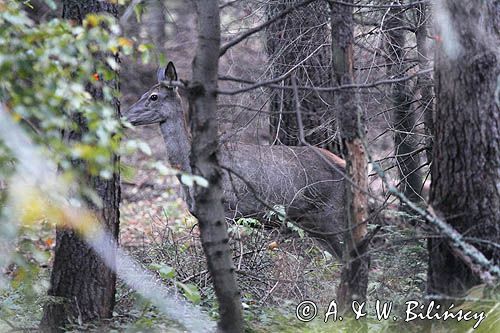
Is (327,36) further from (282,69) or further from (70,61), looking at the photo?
(70,61)

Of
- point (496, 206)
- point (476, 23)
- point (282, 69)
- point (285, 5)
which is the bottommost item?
point (496, 206)

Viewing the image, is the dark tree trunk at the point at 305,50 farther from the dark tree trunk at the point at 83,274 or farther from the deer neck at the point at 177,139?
the dark tree trunk at the point at 83,274

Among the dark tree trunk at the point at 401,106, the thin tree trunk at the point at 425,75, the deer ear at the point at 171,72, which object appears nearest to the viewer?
the thin tree trunk at the point at 425,75

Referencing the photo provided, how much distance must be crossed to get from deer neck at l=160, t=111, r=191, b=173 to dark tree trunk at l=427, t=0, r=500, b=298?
5919mm

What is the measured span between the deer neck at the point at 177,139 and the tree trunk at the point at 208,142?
5.66 metres

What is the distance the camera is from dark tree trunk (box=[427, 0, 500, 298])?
16.2ft

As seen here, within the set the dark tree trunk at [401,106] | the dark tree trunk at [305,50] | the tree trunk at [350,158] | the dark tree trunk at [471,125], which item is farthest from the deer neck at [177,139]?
the dark tree trunk at [471,125]

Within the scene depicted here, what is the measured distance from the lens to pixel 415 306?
5.39m

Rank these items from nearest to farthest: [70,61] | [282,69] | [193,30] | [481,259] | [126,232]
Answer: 1. [70,61]
2. [481,259]
3. [282,69]
4. [126,232]
5. [193,30]

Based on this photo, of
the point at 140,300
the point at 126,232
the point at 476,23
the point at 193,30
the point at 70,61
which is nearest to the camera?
the point at 70,61

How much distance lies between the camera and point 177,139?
34.8 ft

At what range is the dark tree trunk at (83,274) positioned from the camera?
21.9 feet

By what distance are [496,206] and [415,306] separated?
956mm

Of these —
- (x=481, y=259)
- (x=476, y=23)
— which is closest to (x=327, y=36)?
(x=476, y=23)
